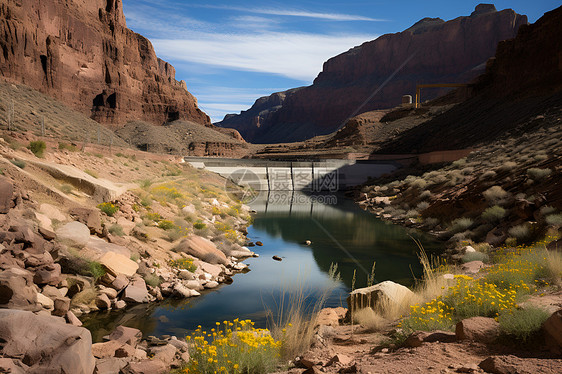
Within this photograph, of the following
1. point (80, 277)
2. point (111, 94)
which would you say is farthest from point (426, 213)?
point (111, 94)

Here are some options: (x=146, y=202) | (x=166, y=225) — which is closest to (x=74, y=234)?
(x=166, y=225)

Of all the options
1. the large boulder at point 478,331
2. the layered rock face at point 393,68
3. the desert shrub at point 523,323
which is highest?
the layered rock face at point 393,68

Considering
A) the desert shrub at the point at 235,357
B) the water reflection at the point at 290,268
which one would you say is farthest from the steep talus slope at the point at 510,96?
the desert shrub at the point at 235,357

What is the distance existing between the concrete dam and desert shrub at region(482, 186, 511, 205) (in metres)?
28.2

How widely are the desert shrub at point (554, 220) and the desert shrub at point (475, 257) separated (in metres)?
2.17

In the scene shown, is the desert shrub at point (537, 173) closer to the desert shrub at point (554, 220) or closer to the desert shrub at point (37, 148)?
the desert shrub at point (554, 220)

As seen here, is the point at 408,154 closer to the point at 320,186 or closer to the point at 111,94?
the point at 320,186

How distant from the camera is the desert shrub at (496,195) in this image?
1697cm

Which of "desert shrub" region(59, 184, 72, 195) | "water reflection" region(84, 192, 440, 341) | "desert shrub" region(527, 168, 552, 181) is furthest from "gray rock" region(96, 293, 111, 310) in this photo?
"desert shrub" region(527, 168, 552, 181)

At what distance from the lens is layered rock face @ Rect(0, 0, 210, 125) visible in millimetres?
62344

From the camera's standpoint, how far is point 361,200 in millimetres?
35844

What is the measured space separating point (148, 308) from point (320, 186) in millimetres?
40714

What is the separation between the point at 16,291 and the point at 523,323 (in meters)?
7.14

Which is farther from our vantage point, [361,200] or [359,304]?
[361,200]
